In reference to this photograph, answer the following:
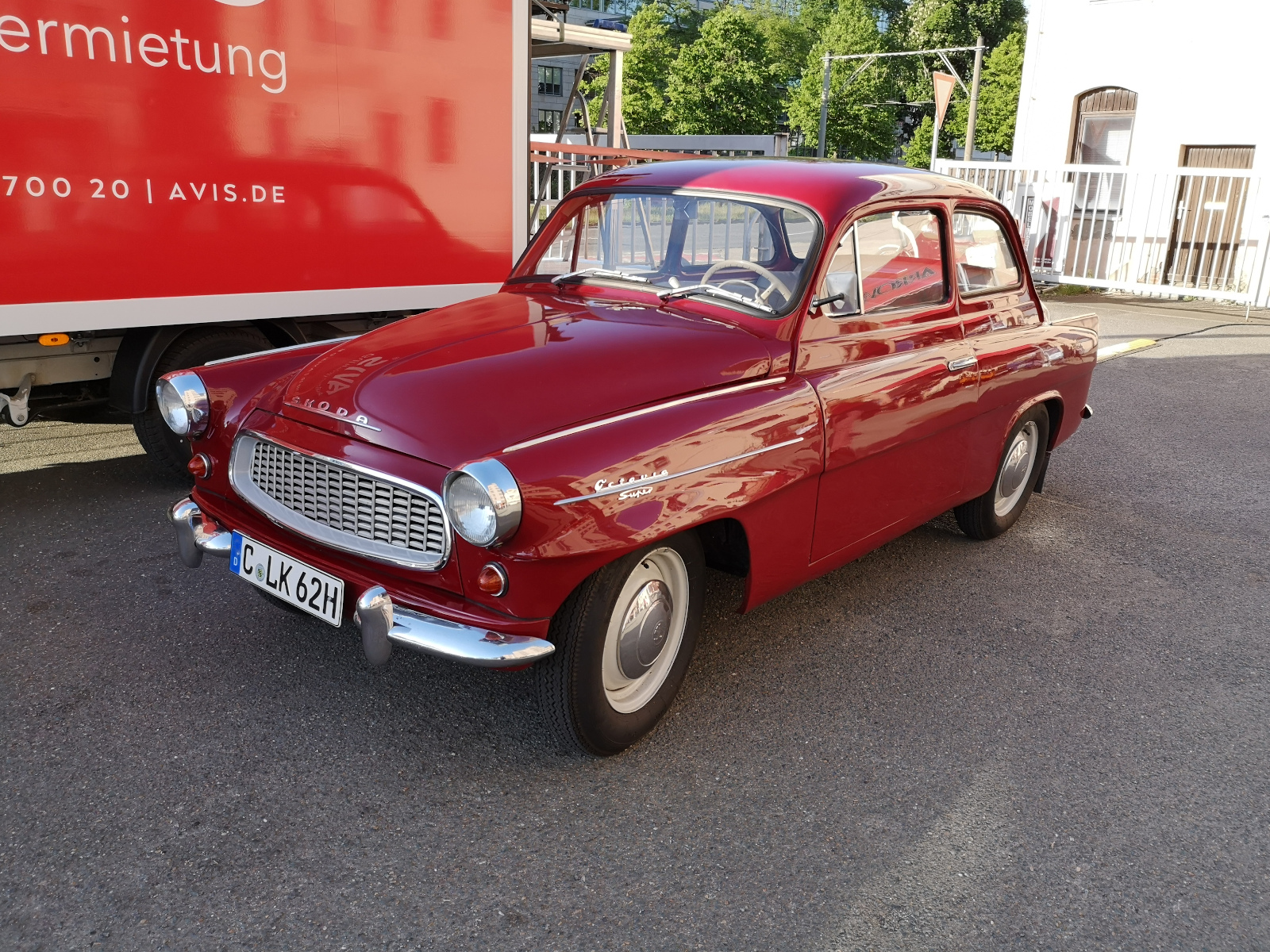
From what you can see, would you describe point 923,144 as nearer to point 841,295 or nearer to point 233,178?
point 233,178

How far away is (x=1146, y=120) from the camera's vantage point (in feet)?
55.5

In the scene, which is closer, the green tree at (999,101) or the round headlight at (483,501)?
the round headlight at (483,501)

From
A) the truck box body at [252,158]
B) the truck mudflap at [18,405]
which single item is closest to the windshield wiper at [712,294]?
the truck box body at [252,158]

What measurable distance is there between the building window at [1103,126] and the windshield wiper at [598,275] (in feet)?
52.9

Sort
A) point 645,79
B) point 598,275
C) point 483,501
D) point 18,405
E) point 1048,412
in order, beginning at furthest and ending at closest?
point 645,79, point 1048,412, point 18,405, point 598,275, point 483,501

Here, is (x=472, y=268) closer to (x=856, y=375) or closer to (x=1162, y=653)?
(x=856, y=375)

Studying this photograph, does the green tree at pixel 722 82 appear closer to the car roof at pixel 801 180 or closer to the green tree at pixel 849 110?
the green tree at pixel 849 110

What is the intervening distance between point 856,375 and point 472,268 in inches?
128

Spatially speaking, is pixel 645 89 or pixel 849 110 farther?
pixel 849 110

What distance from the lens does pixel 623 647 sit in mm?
3148

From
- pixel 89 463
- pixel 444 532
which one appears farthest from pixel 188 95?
pixel 444 532

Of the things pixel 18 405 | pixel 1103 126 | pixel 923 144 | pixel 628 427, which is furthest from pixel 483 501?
pixel 923 144

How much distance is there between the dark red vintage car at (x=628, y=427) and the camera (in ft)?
9.33

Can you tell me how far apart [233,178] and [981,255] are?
361 cm
